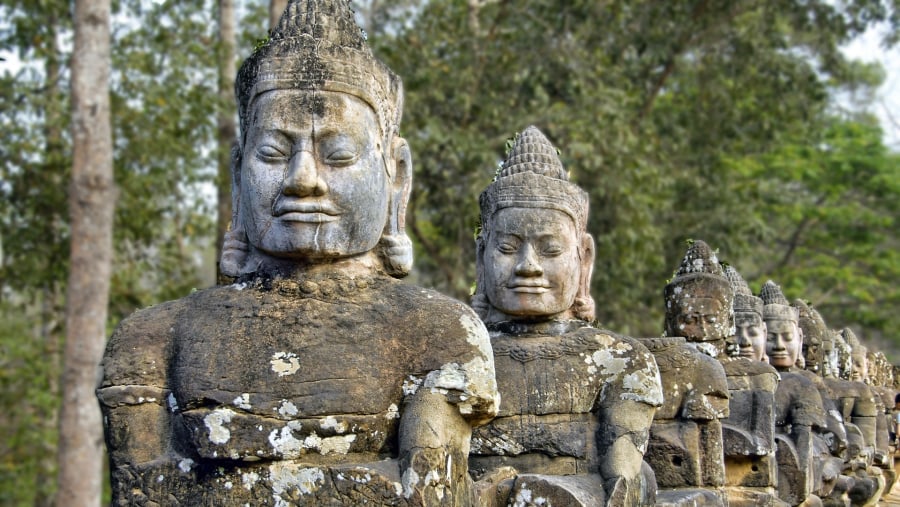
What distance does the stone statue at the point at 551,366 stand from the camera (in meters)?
5.23

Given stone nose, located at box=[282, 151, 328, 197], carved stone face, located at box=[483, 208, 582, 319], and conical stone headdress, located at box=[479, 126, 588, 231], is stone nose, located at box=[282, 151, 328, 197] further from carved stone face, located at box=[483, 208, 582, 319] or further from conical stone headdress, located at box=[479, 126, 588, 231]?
conical stone headdress, located at box=[479, 126, 588, 231]

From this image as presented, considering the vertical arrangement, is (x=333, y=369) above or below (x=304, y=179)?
below

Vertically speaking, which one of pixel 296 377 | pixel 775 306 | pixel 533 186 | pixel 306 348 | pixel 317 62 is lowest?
pixel 296 377

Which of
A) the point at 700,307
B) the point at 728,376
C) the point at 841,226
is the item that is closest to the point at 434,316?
the point at 700,307

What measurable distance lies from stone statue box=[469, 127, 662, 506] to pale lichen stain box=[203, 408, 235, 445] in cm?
128

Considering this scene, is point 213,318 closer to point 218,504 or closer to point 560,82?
point 218,504

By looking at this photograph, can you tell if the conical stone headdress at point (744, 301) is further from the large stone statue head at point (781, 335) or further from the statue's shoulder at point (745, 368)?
the statue's shoulder at point (745, 368)

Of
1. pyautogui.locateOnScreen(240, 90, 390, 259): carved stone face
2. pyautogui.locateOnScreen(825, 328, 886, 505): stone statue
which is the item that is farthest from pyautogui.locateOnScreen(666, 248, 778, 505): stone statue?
pyautogui.locateOnScreen(240, 90, 390, 259): carved stone face

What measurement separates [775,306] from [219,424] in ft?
28.0

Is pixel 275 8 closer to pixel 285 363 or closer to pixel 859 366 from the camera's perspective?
pixel 859 366

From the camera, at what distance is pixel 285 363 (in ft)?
13.3

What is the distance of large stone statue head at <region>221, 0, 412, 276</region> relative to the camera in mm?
4227

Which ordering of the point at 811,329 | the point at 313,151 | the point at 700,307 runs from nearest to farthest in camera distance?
the point at 313,151, the point at 700,307, the point at 811,329

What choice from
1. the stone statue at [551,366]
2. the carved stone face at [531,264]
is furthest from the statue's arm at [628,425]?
the carved stone face at [531,264]
